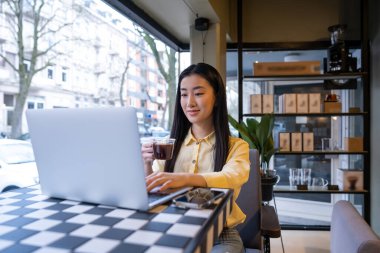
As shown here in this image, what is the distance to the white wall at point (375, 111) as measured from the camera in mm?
3277

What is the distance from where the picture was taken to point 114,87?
7.73ft

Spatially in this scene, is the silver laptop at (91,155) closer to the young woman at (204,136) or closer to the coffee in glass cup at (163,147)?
the coffee in glass cup at (163,147)

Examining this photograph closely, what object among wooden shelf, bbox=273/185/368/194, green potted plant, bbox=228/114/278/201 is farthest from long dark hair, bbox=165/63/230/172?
wooden shelf, bbox=273/185/368/194

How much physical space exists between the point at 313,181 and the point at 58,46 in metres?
2.90

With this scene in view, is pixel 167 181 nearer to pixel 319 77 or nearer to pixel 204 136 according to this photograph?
pixel 204 136

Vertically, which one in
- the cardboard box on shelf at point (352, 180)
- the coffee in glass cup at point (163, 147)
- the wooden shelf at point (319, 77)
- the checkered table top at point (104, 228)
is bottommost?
the cardboard box on shelf at point (352, 180)

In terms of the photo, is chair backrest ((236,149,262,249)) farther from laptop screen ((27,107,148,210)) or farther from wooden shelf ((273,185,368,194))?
wooden shelf ((273,185,368,194))

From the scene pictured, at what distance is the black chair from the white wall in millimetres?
2158

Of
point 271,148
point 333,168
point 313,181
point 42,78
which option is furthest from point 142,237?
point 333,168

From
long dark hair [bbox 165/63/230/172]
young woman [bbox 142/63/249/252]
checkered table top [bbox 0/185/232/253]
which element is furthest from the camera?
long dark hair [bbox 165/63/230/172]

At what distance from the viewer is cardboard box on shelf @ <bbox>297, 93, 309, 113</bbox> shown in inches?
131

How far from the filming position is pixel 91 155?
873 mm

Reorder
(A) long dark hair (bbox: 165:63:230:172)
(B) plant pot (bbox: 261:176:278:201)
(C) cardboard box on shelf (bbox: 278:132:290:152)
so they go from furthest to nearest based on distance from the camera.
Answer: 1. (C) cardboard box on shelf (bbox: 278:132:290:152)
2. (B) plant pot (bbox: 261:176:278:201)
3. (A) long dark hair (bbox: 165:63:230:172)

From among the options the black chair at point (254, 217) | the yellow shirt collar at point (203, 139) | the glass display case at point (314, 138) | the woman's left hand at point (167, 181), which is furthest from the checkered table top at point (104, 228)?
the glass display case at point (314, 138)
